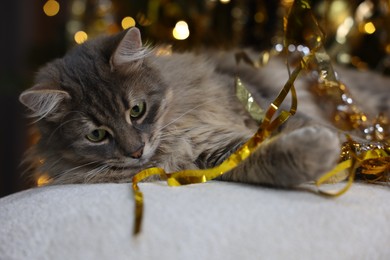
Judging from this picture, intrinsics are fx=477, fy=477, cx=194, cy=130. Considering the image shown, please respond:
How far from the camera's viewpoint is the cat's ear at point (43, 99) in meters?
1.13

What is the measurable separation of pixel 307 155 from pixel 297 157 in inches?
0.8

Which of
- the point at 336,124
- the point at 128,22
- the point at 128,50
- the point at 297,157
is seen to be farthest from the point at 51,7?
the point at 297,157

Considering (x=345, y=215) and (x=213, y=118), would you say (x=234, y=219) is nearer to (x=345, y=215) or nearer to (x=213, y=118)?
(x=345, y=215)

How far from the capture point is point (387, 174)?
111cm

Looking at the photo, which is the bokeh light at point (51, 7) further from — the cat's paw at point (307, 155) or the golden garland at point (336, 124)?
the cat's paw at point (307, 155)

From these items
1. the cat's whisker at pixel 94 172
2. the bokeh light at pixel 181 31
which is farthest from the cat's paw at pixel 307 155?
the bokeh light at pixel 181 31

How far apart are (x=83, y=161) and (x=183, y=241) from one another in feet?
1.66

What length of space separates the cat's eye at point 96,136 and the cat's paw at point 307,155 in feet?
1.49

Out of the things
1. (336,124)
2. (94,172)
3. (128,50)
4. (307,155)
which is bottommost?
(336,124)

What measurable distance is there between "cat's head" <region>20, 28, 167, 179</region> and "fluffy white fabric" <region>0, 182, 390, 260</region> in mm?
220

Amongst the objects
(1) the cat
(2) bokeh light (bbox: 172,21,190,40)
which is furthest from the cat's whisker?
(2) bokeh light (bbox: 172,21,190,40)

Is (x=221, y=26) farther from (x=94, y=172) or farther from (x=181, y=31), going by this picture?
(x=94, y=172)

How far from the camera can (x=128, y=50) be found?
1188mm

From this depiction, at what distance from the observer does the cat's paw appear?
2.98 feet
